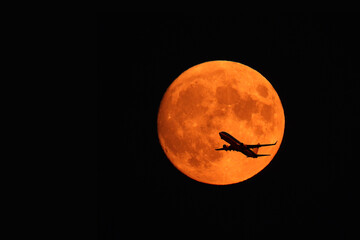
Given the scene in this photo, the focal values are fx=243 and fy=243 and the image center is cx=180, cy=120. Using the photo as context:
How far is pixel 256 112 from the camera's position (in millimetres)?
6402

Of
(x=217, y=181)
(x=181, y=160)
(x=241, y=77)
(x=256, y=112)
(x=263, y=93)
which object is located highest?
(x=241, y=77)

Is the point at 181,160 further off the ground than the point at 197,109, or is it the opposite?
the point at 197,109

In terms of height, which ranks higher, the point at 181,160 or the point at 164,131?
the point at 164,131

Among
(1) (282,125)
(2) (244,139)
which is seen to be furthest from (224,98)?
(1) (282,125)

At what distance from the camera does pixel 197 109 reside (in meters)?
6.39

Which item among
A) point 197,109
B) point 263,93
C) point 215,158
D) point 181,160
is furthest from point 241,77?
point 181,160

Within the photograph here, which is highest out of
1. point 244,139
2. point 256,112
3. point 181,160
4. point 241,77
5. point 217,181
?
point 241,77

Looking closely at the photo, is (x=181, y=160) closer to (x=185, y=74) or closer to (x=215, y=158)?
(x=215, y=158)

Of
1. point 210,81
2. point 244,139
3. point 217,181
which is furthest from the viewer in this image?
point 217,181

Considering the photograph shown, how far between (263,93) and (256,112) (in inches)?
26.0

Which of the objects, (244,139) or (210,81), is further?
(210,81)

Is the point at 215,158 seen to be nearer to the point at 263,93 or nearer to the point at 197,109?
the point at 197,109

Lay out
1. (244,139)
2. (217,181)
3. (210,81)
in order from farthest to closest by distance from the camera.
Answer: (217,181) < (210,81) < (244,139)

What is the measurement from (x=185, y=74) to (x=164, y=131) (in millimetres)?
1874
